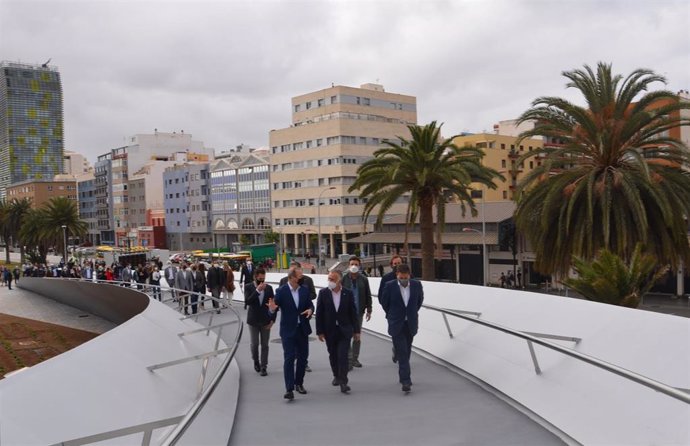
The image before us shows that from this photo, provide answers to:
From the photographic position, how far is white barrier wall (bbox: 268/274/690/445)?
4.64 metres

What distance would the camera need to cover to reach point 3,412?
330 cm

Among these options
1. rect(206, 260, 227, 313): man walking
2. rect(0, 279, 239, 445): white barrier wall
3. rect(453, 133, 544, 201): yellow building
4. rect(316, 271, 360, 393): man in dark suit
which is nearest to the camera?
rect(0, 279, 239, 445): white barrier wall

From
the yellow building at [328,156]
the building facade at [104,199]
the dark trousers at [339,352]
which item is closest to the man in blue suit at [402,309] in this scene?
the dark trousers at [339,352]

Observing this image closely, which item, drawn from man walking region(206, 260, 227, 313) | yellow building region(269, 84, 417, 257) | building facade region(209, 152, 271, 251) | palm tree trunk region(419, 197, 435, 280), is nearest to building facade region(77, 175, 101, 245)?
building facade region(209, 152, 271, 251)

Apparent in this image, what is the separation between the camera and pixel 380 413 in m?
6.24

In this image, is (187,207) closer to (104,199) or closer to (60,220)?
(60,220)

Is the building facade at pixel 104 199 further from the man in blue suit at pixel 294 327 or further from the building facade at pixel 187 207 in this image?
the man in blue suit at pixel 294 327

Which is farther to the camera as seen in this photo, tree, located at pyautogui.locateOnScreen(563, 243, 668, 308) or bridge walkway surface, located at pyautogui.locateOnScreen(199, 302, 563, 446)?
tree, located at pyautogui.locateOnScreen(563, 243, 668, 308)

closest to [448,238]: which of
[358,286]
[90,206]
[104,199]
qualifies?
[358,286]

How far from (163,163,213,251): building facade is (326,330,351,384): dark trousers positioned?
92063 mm

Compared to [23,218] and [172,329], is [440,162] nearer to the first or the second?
[172,329]

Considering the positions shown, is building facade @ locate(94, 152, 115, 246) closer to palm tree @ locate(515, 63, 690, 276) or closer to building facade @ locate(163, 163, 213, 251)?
building facade @ locate(163, 163, 213, 251)

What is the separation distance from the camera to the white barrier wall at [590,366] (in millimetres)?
4645

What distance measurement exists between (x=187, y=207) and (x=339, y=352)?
99.3 m
